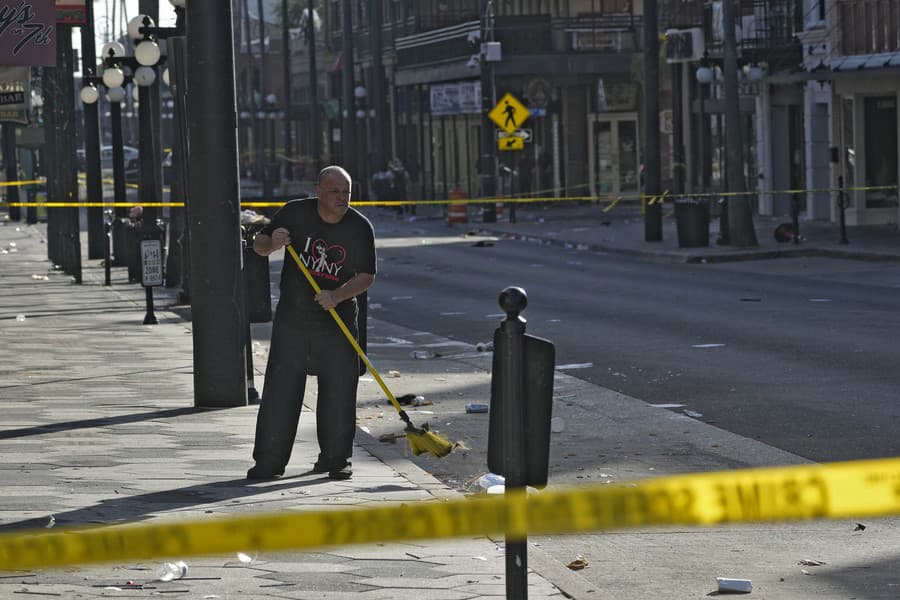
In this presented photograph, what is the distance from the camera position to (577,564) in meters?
7.91

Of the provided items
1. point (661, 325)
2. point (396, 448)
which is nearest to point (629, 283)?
point (661, 325)

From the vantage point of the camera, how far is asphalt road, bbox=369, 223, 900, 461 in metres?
12.7

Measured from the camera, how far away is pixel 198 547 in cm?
412

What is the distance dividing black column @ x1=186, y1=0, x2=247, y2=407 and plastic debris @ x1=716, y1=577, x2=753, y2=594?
615 cm

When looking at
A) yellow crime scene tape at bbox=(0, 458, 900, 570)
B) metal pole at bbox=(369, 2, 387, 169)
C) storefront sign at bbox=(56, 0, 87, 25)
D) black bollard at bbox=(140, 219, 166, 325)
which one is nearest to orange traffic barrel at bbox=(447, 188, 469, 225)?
metal pole at bbox=(369, 2, 387, 169)

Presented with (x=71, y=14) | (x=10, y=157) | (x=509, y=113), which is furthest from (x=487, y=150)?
(x=71, y=14)

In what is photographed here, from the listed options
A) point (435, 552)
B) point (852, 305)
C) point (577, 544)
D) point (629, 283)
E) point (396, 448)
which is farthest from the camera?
point (629, 283)

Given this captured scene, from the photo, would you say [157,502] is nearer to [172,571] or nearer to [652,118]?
[172,571]

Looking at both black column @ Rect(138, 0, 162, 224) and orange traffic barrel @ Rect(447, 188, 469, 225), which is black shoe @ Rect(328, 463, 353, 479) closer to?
black column @ Rect(138, 0, 162, 224)

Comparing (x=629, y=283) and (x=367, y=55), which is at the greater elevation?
(x=367, y=55)

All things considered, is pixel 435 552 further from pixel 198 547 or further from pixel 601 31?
Answer: pixel 601 31

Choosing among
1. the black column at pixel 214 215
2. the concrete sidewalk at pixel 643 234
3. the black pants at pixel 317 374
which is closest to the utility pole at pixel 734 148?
the concrete sidewalk at pixel 643 234

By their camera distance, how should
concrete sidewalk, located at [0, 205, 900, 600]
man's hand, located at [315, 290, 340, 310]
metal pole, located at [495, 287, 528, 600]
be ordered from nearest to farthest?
metal pole, located at [495, 287, 528, 600] < concrete sidewalk, located at [0, 205, 900, 600] < man's hand, located at [315, 290, 340, 310]

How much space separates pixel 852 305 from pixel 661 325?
9.68ft
